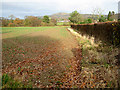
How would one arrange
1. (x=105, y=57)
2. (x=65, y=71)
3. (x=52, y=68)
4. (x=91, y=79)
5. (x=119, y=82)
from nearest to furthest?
(x=119, y=82) < (x=91, y=79) < (x=65, y=71) < (x=52, y=68) < (x=105, y=57)

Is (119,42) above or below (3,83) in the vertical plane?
above

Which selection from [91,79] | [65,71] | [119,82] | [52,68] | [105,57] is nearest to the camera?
[119,82]

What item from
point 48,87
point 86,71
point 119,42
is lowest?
point 48,87

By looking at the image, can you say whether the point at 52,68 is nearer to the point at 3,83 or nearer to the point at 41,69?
the point at 41,69

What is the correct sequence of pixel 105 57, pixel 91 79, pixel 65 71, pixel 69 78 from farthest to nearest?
pixel 105 57 → pixel 65 71 → pixel 69 78 → pixel 91 79

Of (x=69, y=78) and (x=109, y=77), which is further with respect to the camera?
(x=69, y=78)

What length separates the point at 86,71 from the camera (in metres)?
3.93

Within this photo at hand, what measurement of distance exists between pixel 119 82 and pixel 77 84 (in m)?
1.23

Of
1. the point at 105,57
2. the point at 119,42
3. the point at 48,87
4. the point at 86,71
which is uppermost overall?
the point at 119,42

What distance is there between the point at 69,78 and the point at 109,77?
4.44 feet

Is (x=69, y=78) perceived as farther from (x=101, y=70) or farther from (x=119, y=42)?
(x=119, y=42)

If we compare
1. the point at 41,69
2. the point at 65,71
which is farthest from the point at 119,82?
the point at 41,69

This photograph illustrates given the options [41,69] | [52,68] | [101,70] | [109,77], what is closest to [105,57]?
[101,70]

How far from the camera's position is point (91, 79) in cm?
334
